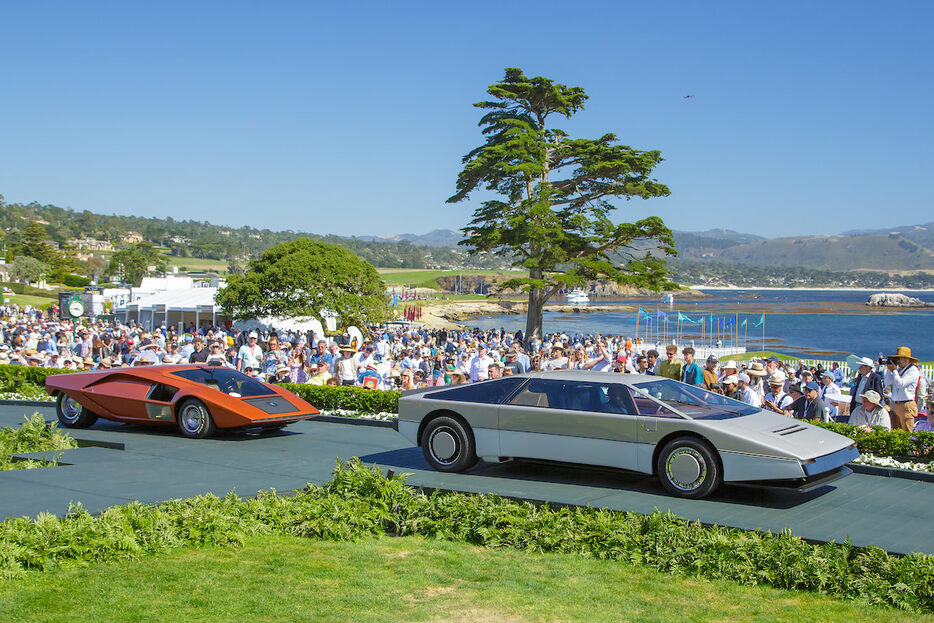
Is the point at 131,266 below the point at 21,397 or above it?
above

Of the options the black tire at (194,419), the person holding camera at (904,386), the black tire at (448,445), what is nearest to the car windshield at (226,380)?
the black tire at (194,419)

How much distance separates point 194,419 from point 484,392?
16.9ft

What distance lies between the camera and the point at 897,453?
9.87 metres

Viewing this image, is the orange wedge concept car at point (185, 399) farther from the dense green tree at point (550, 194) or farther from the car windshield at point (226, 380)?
the dense green tree at point (550, 194)

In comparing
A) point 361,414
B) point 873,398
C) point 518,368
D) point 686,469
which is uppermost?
point 873,398

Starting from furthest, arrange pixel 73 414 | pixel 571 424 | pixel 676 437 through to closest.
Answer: pixel 73 414 → pixel 571 424 → pixel 676 437

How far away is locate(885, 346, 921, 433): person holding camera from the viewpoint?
427 inches

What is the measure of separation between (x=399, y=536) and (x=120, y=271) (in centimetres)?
12292

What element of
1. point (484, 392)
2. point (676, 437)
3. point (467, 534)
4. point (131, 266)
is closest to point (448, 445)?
point (484, 392)

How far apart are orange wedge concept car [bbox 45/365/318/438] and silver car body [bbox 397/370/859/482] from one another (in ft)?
10.7

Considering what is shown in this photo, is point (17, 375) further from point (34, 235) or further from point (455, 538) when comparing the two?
point (34, 235)

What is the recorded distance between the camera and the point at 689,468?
7.96m

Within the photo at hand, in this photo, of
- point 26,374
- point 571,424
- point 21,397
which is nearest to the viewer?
point 571,424

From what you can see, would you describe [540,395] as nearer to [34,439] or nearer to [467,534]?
[467,534]
